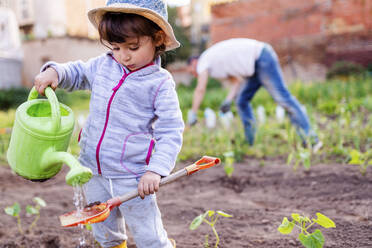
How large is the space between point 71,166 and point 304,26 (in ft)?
27.9

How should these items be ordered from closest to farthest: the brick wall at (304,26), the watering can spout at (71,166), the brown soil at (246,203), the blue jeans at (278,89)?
the watering can spout at (71,166)
the brown soil at (246,203)
the blue jeans at (278,89)
the brick wall at (304,26)

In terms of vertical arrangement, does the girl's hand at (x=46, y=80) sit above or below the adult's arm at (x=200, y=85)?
above

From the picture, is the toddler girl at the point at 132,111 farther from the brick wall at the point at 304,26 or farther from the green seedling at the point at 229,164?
the brick wall at the point at 304,26

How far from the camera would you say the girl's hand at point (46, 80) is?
122 centimetres

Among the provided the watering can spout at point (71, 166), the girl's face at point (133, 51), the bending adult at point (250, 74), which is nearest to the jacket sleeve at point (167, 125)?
the girl's face at point (133, 51)

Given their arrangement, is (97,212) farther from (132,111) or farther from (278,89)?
(278,89)

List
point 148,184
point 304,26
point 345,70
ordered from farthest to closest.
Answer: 1. point 304,26
2. point 345,70
3. point 148,184

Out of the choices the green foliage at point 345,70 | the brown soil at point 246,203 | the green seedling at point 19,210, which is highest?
the green seedling at point 19,210

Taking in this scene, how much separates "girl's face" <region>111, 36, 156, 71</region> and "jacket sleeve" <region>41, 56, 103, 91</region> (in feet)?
0.50

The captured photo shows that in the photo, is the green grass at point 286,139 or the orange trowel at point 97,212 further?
the green grass at point 286,139

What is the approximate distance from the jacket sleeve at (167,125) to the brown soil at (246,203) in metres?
0.57

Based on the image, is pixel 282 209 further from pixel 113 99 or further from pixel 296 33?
pixel 296 33

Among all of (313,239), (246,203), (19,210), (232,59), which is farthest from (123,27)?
(232,59)

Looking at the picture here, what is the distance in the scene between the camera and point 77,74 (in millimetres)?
1340
